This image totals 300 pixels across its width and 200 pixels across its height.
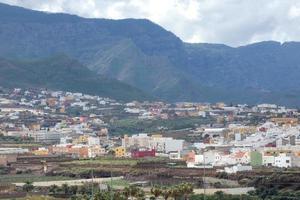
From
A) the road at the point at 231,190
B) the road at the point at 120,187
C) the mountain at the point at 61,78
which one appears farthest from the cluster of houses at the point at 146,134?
the road at the point at 231,190

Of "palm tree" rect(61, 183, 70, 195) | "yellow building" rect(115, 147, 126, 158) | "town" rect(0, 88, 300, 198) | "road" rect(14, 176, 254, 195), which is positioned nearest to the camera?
"road" rect(14, 176, 254, 195)

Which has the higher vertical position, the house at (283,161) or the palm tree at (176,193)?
the house at (283,161)

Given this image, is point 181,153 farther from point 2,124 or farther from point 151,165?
point 2,124

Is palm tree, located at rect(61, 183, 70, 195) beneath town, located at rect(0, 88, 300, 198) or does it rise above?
beneath

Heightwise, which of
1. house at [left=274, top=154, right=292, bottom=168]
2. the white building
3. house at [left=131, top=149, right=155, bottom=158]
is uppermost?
the white building

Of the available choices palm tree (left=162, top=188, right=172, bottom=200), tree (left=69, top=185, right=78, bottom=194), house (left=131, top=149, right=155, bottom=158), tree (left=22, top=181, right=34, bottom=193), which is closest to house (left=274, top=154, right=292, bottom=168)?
house (left=131, top=149, right=155, bottom=158)

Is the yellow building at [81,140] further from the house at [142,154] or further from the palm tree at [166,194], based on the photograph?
the palm tree at [166,194]

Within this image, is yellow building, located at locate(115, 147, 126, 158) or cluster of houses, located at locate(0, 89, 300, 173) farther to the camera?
yellow building, located at locate(115, 147, 126, 158)

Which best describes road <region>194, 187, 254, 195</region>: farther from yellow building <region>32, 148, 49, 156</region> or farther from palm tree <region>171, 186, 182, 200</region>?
yellow building <region>32, 148, 49, 156</region>
